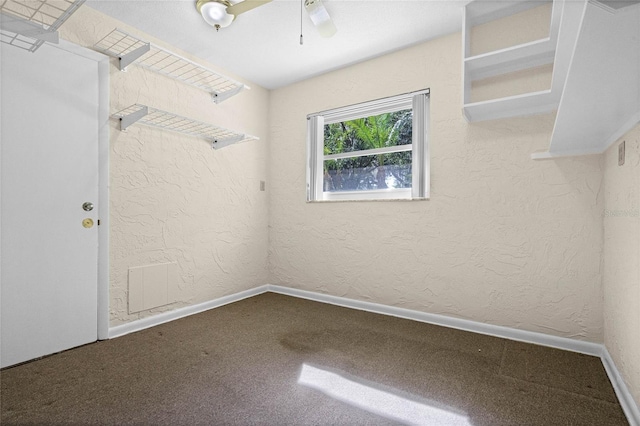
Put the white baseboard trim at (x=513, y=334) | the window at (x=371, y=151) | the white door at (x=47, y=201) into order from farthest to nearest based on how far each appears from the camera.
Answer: the window at (x=371, y=151) → the white door at (x=47, y=201) → the white baseboard trim at (x=513, y=334)

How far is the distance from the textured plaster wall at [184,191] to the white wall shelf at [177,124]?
0.20 ft

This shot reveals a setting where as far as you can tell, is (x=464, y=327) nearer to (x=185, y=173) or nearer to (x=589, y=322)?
(x=589, y=322)

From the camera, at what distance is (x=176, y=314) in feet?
8.62

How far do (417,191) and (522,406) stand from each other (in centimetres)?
163

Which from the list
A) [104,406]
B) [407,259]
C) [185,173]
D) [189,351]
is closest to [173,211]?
[185,173]

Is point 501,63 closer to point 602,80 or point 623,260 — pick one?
point 602,80

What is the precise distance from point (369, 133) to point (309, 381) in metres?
2.26

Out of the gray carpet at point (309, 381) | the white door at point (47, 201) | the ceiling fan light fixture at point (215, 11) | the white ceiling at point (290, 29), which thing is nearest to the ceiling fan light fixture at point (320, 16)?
the white ceiling at point (290, 29)

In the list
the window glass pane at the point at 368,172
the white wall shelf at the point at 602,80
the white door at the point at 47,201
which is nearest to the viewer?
the white wall shelf at the point at 602,80

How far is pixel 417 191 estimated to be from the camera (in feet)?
8.73

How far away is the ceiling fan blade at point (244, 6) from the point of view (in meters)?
1.84

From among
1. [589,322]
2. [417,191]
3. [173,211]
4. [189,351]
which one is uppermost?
[417,191]

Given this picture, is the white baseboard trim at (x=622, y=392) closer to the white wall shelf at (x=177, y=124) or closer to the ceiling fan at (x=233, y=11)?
the ceiling fan at (x=233, y=11)

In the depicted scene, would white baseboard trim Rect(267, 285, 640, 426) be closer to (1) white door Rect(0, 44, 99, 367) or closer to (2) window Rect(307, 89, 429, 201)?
(2) window Rect(307, 89, 429, 201)
